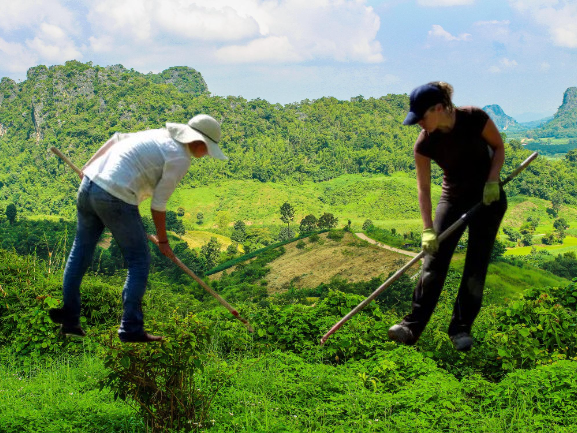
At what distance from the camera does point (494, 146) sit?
3713 millimetres

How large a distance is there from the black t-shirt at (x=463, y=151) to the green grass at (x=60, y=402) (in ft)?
14.0

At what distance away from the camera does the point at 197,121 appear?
395cm

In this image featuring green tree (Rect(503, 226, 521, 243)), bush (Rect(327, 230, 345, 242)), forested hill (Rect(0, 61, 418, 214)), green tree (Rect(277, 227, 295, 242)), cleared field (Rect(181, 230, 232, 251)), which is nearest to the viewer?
bush (Rect(327, 230, 345, 242))

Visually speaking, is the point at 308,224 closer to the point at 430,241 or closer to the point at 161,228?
the point at 161,228

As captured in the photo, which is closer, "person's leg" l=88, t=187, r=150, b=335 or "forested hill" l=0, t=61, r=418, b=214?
"person's leg" l=88, t=187, r=150, b=335

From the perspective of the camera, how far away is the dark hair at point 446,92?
3537 mm

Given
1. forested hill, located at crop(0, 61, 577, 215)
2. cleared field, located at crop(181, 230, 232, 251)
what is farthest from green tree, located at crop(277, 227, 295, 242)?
forested hill, located at crop(0, 61, 577, 215)

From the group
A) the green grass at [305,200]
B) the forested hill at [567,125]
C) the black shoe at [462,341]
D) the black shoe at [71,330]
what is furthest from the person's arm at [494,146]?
the forested hill at [567,125]

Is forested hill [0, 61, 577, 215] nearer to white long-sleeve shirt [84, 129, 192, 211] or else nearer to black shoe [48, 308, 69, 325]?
black shoe [48, 308, 69, 325]

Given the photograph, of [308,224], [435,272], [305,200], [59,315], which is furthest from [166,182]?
[305,200]

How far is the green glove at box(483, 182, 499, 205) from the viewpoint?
143 inches

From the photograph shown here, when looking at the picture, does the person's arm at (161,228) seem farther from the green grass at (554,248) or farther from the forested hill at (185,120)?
the forested hill at (185,120)

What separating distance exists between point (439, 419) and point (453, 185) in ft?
12.4

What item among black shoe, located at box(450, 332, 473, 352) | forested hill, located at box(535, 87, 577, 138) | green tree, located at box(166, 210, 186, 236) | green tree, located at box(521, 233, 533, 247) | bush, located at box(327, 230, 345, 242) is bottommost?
green tree, located at box(521, 233, 533, 247)
